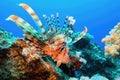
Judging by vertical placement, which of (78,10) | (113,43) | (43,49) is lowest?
(43,49)

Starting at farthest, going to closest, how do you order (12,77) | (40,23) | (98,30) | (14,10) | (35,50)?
1. (98,30)
2. (14,10)
3. (40,23)
4. (35,50)
5. (12,77)

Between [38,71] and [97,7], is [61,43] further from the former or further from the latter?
[97,7]

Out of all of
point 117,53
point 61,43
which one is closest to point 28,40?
point 61,43

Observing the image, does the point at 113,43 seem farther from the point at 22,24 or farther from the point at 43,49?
the point at 22,24

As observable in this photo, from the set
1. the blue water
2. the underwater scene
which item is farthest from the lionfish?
the blue water

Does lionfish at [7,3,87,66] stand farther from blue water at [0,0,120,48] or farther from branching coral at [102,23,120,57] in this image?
blue water at [0,0,120,48]

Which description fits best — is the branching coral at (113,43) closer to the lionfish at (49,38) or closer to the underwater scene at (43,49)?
the underwater scene at (43,49)

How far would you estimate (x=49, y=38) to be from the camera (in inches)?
157

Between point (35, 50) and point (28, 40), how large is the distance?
25cm

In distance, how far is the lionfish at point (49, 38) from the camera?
3811 millimetres

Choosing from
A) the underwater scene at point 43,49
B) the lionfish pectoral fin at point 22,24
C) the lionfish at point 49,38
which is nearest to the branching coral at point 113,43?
the underwater scene at point 43,49

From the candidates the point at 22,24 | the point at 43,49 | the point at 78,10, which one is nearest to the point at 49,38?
the point at 43,49

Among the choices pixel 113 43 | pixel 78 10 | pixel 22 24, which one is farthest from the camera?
pixel 78 10

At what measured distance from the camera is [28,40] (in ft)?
12.8
